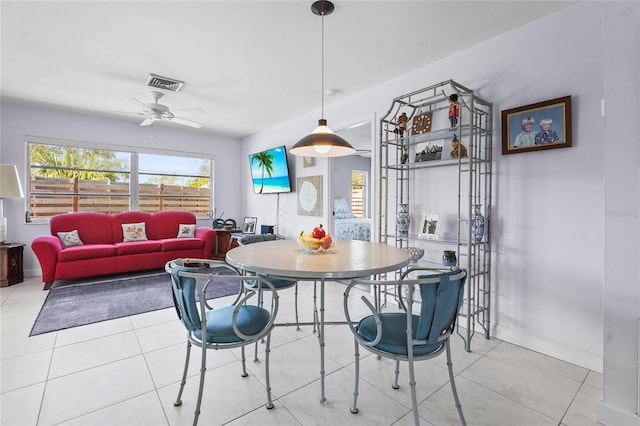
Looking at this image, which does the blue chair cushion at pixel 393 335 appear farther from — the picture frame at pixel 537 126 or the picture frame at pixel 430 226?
the picture frame at pixel 537 126

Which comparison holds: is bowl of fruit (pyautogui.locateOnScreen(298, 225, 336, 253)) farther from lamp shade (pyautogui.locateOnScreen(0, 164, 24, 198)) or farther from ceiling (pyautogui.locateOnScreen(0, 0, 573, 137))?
lamp shade (pyautogui.locateOnScreen(0, 164, 24, 198))

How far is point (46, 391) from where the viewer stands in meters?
1.79

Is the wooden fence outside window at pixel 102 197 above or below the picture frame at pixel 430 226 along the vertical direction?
above

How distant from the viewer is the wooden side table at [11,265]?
3.88 meters

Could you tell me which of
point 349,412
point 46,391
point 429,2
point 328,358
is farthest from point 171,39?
point 349,412

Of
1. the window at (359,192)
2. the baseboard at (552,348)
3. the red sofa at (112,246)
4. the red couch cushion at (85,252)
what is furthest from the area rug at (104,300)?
the window at (359,192)

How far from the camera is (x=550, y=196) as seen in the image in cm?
228

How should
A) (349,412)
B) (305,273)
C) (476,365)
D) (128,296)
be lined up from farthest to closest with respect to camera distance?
(128,296), (476,365), (349,412), (305,273)

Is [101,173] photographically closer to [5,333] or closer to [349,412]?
[5,333]

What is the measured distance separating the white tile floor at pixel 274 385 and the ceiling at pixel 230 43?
2.55 meters

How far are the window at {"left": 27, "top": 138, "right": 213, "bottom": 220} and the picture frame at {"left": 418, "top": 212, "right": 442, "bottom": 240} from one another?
4.69 meters

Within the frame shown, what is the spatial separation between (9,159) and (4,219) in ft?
3.13

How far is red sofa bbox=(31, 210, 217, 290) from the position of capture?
12.8 ft

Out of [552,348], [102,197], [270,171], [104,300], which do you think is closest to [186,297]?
[552,348]
